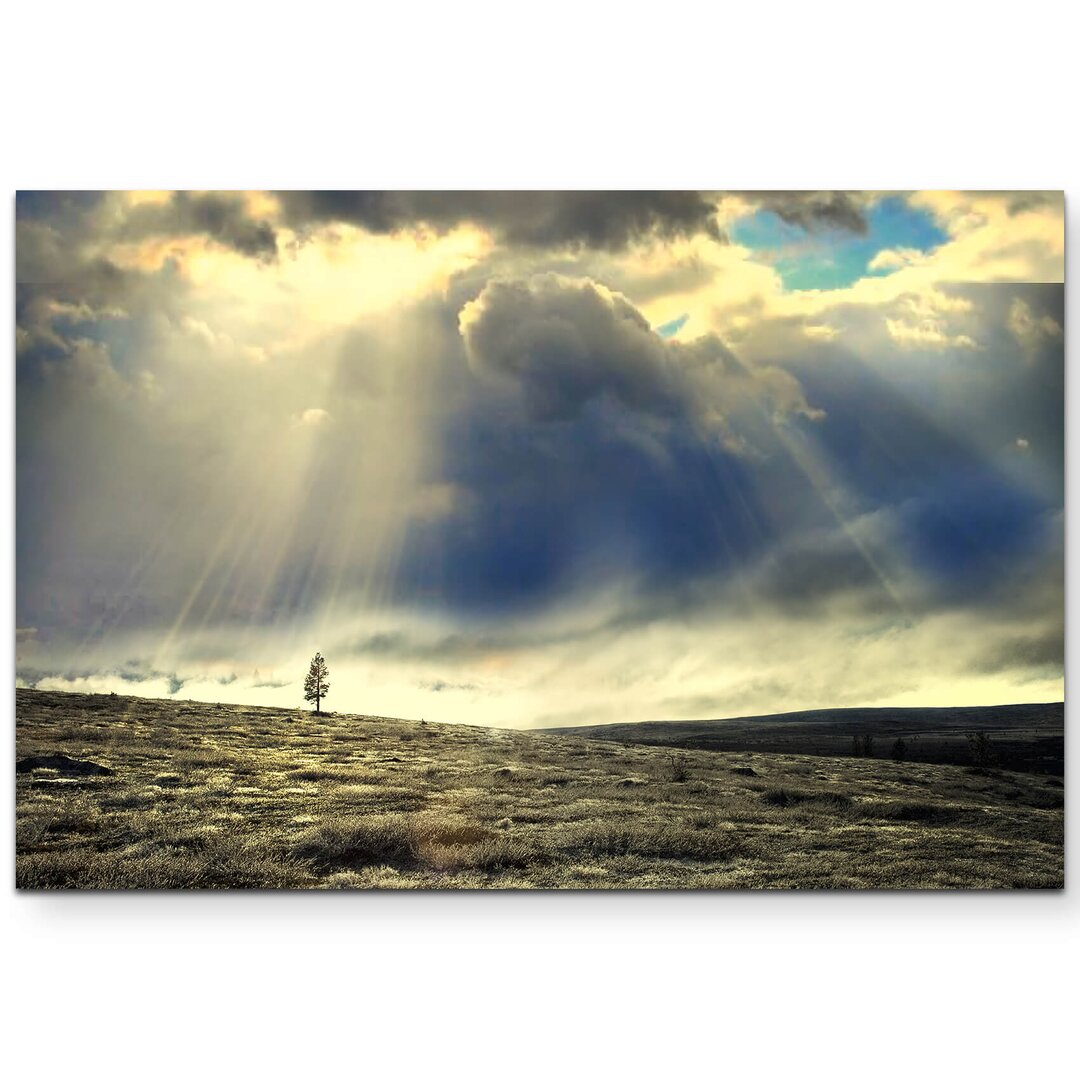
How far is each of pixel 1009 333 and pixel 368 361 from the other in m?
4.58

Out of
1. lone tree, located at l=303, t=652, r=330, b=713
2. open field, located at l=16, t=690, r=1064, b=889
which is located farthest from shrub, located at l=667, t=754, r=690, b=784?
lone tree, located at l=303, t=652, r=330, b=713

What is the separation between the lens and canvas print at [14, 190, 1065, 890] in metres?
6.50

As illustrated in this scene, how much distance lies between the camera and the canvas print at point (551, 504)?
650 centimetres

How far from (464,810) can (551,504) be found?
2.23 m

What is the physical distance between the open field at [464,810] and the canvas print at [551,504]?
1.4 inches

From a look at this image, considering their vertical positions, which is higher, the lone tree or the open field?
the lone tree

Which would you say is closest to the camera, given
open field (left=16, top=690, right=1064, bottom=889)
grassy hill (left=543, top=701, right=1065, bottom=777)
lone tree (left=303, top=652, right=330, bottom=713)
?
open field (left=16, top=690, right=1064, bottom=889)

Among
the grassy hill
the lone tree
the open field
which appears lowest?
the open field

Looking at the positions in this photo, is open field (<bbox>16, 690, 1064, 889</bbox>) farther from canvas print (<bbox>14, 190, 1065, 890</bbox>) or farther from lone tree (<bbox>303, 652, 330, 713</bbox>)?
lone tree (<bbox>303, 652, 330, 713</bbox>)

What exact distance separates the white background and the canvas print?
14.5 inches
